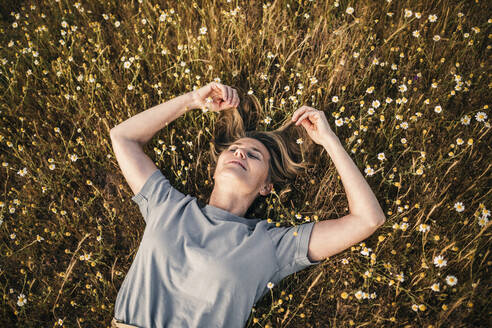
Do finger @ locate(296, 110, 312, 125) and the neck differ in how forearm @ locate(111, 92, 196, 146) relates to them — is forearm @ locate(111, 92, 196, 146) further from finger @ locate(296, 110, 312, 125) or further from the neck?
finger @ locate(296, 110, 312, 125)

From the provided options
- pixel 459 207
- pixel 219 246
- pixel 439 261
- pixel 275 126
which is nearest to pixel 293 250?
pixel 219 246

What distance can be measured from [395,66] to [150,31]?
284 cm

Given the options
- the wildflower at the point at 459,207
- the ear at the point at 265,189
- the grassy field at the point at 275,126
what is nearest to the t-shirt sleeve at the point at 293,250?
the grassy field at the point at 275,126

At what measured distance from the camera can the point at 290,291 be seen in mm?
2865

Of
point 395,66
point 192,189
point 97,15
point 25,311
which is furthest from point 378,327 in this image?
point 97,15

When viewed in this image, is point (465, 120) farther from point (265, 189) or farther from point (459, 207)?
point (265, 189)

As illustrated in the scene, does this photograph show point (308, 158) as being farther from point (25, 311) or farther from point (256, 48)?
point (25, 311)

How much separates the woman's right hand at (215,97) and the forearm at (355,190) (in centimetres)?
98

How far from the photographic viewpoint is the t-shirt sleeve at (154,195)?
8.32ft

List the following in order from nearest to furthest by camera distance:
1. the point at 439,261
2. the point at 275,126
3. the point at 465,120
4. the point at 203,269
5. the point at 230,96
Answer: the point at 203,269 → the point at 439,261 → the point at 465,120 → the point at 230,96 → the point at 275,126

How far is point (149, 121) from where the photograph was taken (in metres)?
2.86

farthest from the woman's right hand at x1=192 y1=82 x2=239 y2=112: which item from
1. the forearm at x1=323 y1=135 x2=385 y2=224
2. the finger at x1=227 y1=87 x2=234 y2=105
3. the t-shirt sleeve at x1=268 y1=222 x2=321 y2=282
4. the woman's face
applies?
the t-shirt sleeve at x1=268 y1=222 x2=321 y2=282

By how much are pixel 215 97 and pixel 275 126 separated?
0.73m

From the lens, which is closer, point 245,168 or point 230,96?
point 245,168
